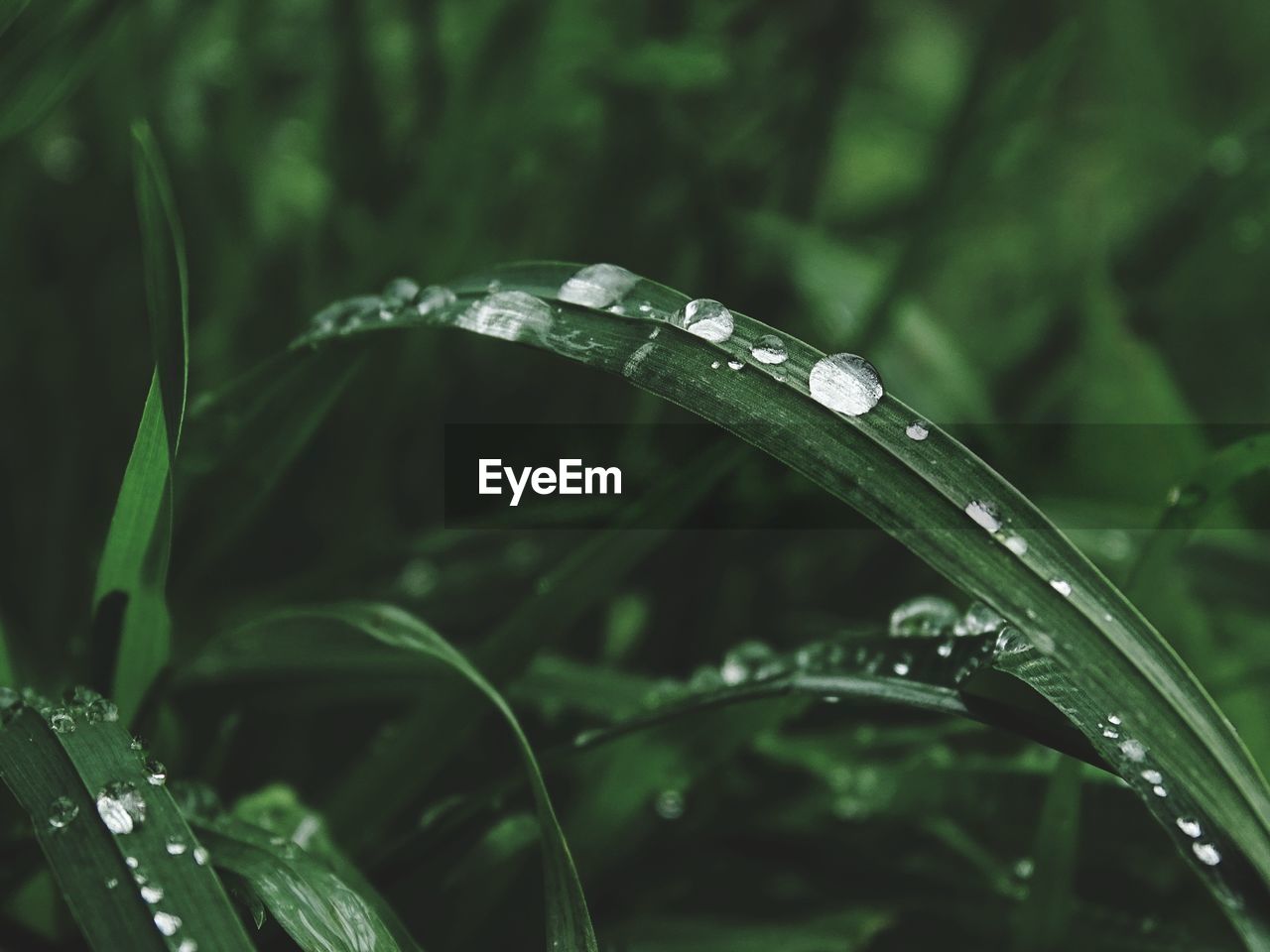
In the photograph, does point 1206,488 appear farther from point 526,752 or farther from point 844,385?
point 526,752

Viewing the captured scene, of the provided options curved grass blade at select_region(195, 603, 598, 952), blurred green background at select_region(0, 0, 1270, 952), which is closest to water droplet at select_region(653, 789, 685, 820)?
blurred green background at select_region(0, 0, 1270, 952)

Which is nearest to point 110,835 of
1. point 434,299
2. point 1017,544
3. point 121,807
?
point 121,807

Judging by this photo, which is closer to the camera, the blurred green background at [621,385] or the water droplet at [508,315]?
the water droplet at [508,315]

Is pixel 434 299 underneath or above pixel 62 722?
above

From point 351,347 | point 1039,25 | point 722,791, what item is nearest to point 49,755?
point 351,347

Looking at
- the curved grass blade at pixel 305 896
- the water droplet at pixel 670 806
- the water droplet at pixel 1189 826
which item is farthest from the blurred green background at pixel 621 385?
the water droplet at pixel 1189 826
